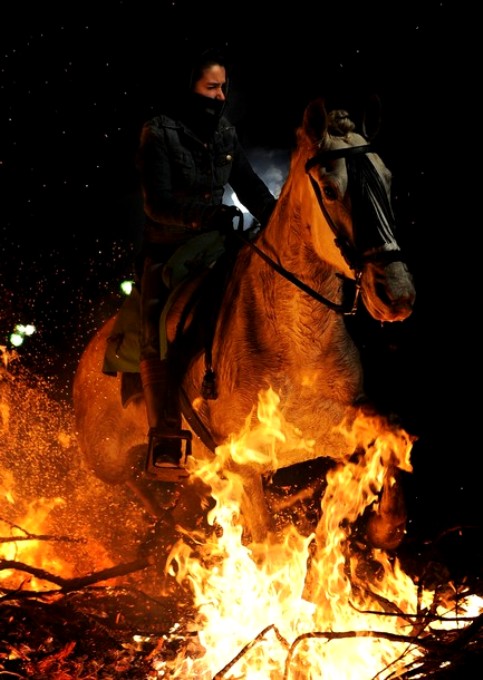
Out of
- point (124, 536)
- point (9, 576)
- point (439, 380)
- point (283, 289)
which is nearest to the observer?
point (283, 289)

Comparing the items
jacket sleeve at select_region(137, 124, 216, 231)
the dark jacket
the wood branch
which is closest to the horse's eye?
jacket sleeve at select_region(137, 124, 216, 231)

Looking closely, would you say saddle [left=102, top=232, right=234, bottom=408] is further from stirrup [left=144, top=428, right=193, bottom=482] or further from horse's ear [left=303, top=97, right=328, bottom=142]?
horse's ear [left=303, top=97, right=328, bottom=142]

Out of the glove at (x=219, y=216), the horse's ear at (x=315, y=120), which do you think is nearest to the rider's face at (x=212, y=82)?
the glove at (x=219, y=216)

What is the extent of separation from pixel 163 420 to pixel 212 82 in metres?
2.92

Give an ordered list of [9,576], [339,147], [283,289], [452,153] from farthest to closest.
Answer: [452,153] → [9,576] → [283,289] → [339,147]

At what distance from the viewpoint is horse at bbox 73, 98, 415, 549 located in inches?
118

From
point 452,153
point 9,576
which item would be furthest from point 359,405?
point 9,576

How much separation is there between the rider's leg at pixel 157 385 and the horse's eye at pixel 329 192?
2139 mm

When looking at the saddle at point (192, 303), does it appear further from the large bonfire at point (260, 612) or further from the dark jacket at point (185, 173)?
the large bonfire at point (260, 612)

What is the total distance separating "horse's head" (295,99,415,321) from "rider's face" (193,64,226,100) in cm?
200

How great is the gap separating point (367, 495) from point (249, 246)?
78.9 inches

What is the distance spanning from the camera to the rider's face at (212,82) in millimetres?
4961

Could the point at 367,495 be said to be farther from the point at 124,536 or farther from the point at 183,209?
the point at 124,536

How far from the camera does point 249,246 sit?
161 inches
